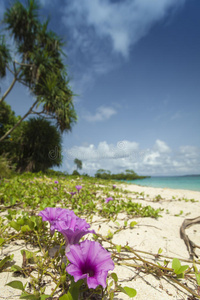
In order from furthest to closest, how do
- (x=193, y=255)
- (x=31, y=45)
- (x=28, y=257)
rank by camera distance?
(x=31, y=45) < (x=193, y=255) < (x=28, y=257)

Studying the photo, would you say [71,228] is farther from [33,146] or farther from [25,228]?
[33,146]

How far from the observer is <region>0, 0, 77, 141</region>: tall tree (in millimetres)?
8359

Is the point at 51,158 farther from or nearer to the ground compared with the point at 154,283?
farther from the ground

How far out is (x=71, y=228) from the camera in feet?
2.33

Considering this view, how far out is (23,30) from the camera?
8914 millimetres

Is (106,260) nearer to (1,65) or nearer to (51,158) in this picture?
(51,158)

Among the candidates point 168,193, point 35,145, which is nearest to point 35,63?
point 35,145

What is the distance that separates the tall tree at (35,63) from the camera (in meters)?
8.36

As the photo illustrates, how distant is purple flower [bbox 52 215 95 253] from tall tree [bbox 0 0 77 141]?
8.16 m

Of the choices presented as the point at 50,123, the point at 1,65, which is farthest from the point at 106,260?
the point at 1,65

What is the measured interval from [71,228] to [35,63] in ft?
32.4

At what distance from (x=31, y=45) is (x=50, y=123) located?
4.58m

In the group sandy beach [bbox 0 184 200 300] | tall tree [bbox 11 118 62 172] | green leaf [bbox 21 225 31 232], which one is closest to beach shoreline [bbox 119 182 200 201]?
sandy beach [bbox 0 184 200 300]

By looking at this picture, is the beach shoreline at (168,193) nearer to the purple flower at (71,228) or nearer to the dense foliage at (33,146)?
the purple flower at (71,228)
